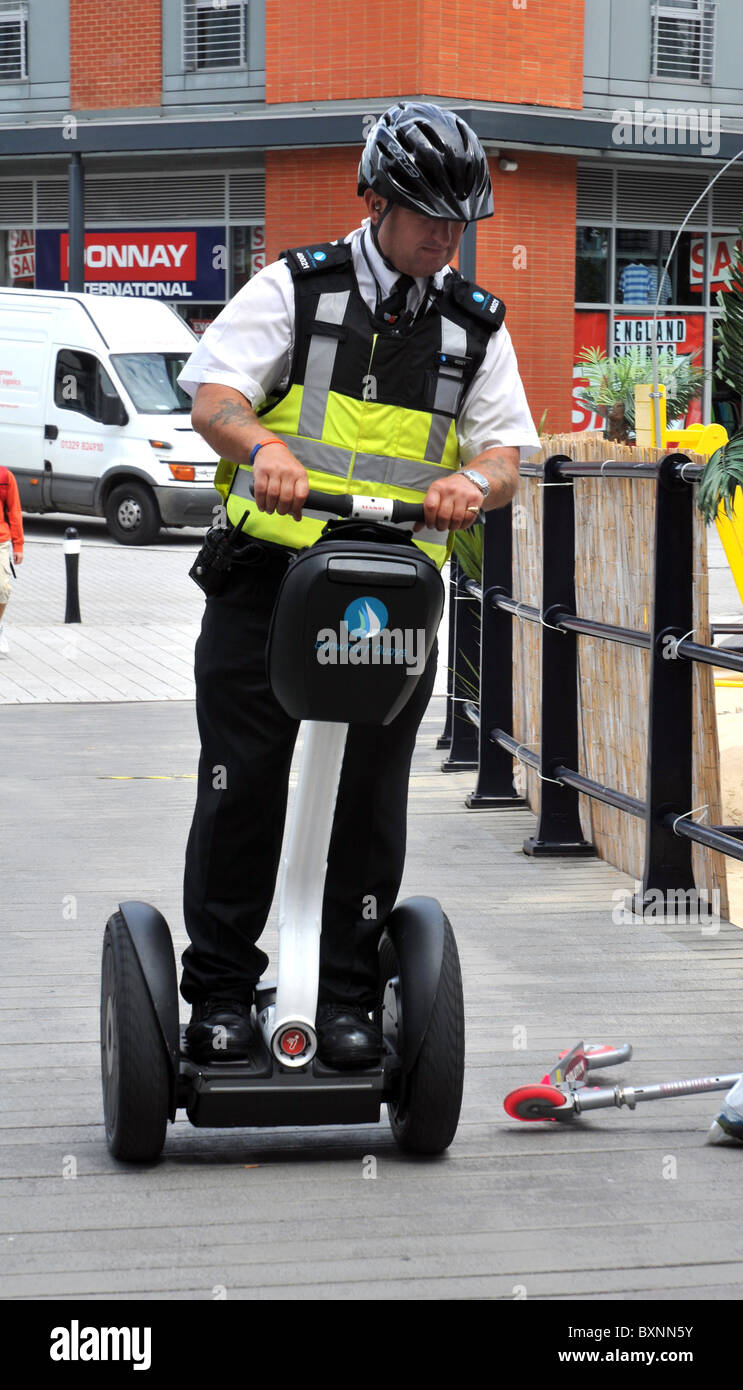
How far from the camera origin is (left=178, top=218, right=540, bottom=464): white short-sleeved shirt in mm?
3535

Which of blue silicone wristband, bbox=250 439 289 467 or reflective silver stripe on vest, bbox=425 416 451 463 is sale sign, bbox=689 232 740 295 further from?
blue silicone wristband, bbox=250 439 289 467

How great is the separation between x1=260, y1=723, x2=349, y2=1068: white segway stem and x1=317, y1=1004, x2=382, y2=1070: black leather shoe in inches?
2.2

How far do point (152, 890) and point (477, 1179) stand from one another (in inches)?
106

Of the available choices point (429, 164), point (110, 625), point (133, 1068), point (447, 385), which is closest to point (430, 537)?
point (447, 385)

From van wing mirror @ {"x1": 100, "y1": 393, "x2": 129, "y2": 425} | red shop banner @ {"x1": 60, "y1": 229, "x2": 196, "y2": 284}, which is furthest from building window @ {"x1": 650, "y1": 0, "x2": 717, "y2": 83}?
van wing mirror @ {"x1": 100, "y1": 393, "x2": 129, "y2": 425}

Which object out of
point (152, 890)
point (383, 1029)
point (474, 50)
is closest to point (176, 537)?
point (474, 50)

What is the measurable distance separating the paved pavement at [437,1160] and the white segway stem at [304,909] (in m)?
Result: 0.28

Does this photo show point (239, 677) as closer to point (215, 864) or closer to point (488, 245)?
point (215, 864)

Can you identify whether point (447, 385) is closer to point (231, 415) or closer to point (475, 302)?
point (475, 302)

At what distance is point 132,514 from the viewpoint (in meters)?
21.9

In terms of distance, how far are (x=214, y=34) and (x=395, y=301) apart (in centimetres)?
2500

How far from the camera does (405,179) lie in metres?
3.42

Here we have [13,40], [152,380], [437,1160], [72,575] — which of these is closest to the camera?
[437,1160]

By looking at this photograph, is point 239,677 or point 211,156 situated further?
point 211,156
